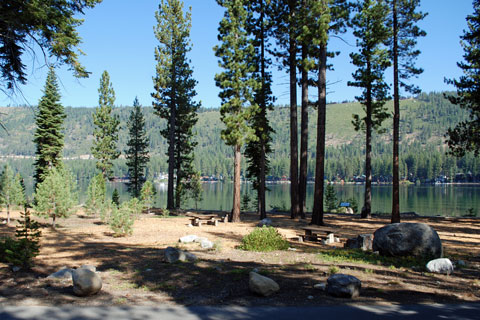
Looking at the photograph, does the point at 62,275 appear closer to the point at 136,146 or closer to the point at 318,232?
the point at 318,232

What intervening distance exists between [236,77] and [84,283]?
1484 centimetres

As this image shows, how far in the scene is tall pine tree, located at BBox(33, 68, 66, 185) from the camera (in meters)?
32.5

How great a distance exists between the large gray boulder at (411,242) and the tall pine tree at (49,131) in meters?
30.7

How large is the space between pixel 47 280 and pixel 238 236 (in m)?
7.95

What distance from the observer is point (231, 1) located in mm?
18906

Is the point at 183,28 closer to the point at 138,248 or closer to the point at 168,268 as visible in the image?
the point at 138,248

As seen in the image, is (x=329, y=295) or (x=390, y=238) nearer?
(x=329, y=295)

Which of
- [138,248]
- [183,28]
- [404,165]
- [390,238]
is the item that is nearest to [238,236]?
[138,248]

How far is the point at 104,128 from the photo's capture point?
39.3 m

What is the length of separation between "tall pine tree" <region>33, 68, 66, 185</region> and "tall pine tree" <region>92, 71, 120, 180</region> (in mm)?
5249

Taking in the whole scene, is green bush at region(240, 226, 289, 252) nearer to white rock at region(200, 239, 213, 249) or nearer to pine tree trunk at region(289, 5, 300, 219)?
white rock at region(200, 239, 213, 249)

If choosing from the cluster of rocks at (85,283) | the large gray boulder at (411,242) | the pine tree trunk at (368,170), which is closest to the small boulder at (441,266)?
the large gray boulder at (411,242)

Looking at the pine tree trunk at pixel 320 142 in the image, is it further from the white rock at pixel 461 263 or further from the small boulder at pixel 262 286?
the small boulder at pixel 262 286

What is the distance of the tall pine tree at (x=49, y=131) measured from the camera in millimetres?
32469
